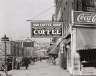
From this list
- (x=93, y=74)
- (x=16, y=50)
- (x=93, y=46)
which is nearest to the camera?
(x=93, y=46)

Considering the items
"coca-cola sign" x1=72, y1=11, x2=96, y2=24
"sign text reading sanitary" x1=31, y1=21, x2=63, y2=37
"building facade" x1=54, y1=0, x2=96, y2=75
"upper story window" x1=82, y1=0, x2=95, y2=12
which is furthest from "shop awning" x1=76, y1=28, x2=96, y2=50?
"upper story window" x1=82, y1=0, x2=95, y2=12

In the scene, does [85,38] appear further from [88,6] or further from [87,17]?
[88,6]

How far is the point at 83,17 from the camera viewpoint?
2127 centimetres

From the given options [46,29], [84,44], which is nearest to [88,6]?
[46,29]

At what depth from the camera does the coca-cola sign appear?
21.1 meters

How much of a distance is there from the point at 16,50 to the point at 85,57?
94548mm

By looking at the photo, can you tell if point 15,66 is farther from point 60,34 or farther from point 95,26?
point 95,26

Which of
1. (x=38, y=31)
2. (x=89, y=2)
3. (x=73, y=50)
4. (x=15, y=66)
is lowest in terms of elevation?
(x=15, y=66)

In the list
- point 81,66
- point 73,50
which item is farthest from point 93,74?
point 73,50

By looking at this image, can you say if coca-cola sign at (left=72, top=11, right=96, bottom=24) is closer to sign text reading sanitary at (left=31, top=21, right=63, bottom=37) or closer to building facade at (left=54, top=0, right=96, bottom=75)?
building facade at (left=54, top=0, right=96, bottom=75)

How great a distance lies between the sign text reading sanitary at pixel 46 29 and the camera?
23.5m

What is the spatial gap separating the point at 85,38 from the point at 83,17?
5.91 ft

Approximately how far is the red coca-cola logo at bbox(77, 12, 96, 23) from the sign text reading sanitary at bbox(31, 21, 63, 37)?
9.88 feet

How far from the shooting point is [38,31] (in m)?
23.8
